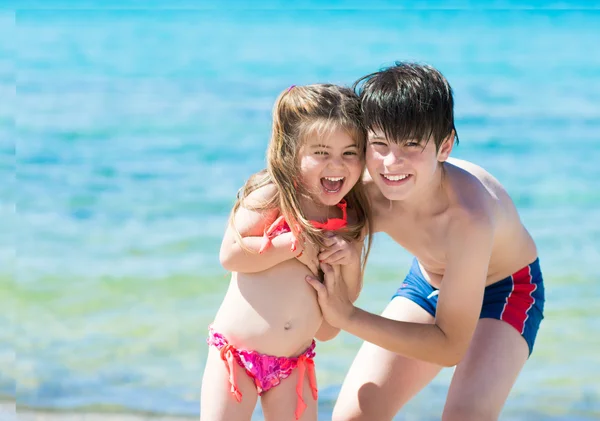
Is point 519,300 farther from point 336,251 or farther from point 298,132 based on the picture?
point 298,132

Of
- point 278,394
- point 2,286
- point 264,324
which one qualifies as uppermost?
point 2,286

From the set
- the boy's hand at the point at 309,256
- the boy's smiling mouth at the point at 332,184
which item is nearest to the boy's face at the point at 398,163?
the boy's smiling mouth at the point at 332,184

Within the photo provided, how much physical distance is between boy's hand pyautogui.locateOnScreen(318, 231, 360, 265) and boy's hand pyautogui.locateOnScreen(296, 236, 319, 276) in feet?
0.11

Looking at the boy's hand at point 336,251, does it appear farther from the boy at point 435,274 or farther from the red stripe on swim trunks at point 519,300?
the red stripe on swim trunks at point 519,300

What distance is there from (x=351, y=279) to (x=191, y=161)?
25.6ft

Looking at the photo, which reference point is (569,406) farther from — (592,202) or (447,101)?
(592,202)

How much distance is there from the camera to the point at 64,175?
10500 mm

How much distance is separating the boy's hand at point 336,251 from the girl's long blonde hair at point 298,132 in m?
0.04

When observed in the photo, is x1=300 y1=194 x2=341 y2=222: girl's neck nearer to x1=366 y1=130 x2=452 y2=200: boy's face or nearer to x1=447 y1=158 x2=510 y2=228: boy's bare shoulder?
x1=366 y1=130 x2=452 y2=200: boy's face

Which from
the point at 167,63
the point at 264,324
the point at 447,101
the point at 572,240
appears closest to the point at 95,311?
the point at 264,324

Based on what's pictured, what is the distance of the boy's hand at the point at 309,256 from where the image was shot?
3473 mm

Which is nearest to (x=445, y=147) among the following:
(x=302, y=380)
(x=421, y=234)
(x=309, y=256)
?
(x=421, y=234)

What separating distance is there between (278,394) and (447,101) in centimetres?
140

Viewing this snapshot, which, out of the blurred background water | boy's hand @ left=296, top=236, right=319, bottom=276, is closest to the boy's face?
boy's hand @ left=296, top=236, right=319, bottom=276
